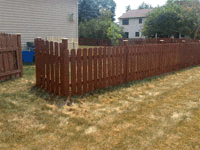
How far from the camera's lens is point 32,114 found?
4.59 m

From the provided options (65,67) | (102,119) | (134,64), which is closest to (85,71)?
(65,67)

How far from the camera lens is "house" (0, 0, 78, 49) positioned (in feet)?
42.1

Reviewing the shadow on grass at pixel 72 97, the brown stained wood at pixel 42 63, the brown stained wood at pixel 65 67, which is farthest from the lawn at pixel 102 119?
the brown stained wood at pixel 42 63

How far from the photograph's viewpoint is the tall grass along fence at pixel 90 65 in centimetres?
575

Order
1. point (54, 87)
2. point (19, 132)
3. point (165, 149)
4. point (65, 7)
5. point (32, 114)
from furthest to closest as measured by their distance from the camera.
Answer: point (65, 7)
point (54, 87)
point (32, 114)
point (19, 132)
point (165, 149)

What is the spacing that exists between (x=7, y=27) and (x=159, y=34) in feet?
73.3

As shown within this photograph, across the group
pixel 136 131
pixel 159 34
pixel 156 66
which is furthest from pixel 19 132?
pixel 159 34

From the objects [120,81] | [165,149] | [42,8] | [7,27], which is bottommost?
[165,149]

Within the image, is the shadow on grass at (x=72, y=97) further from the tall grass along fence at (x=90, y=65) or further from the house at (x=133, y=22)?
the house at (x=133, y=22)

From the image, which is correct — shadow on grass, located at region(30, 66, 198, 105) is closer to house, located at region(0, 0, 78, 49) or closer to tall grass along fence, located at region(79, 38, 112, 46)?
house, located at region(0, 0, 78, 49)

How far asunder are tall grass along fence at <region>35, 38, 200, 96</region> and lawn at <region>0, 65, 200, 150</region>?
1.14 ft

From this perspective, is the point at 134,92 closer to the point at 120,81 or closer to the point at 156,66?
the point at 120,81

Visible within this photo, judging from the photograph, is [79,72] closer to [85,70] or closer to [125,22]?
[85,70]

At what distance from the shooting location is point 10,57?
7.64m
